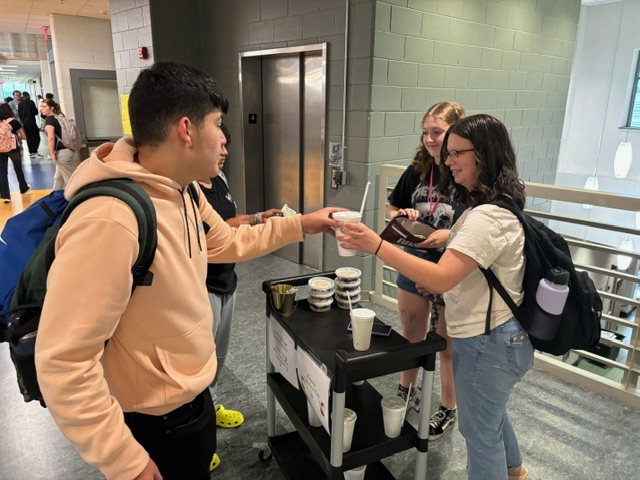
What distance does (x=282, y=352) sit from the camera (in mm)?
1908

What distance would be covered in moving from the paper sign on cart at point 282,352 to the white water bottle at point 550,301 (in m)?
0.89

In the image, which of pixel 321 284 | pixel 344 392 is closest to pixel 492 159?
pixel 321 284

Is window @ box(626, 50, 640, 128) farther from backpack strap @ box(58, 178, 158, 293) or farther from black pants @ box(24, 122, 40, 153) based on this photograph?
black pants @ box(24, 122, 40, 153)

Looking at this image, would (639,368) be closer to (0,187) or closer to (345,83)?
(345,83)

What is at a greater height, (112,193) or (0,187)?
(112,193)

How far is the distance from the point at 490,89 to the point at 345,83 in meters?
2.18

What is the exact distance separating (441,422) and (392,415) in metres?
0.96

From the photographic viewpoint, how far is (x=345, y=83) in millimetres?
4113

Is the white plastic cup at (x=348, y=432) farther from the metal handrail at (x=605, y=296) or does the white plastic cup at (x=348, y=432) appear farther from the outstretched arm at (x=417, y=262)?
the metal handrail at (x=605, y=296)

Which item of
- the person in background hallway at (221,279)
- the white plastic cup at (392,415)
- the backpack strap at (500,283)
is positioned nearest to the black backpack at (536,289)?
the backpack strap at (500,283)

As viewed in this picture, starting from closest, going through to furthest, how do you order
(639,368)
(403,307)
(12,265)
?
1. (12,265)
2. (403,307)
3. (639,368)

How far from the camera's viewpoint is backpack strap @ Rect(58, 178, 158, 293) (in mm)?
1023

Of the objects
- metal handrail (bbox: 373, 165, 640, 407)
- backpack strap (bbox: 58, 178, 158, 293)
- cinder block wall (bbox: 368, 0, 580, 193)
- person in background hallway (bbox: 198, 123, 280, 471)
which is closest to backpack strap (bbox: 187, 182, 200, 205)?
person in background hallway (bbox: 198, 123, 280, 471)

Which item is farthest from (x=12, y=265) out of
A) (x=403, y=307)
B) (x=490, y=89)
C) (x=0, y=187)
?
(x=0, y=187)
